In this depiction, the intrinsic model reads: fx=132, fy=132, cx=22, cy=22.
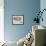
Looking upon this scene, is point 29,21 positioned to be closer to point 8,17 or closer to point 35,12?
point 35,12

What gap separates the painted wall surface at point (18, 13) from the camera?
539cm

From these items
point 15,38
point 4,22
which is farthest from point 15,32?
point 4,22

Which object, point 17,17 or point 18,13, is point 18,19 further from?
point 18,13

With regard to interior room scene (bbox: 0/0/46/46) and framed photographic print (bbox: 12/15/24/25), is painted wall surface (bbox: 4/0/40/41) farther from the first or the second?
framed photographic print (bbox: 12/15/24/25)

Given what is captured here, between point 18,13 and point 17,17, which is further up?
point 18,13

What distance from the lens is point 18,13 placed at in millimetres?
5449

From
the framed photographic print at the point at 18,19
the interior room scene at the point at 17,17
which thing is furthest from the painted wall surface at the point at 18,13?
the framed photographic print at the point at 18,19

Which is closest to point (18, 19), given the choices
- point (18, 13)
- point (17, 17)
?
point (17, 17)

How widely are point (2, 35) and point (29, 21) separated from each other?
125 centimetres

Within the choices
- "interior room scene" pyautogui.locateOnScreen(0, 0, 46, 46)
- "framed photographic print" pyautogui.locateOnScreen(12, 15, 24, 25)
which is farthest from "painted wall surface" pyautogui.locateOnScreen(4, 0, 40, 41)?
"framed photographic print" pyautogui.locateOnScreen(12, 15, 24, 25)

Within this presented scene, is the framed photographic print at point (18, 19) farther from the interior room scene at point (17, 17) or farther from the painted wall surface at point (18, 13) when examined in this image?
the painted wall surface at point (18, 13)

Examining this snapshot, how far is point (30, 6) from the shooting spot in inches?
216

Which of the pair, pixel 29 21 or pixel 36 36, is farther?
pixel 29 21

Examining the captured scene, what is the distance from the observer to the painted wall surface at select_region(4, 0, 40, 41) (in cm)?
539
